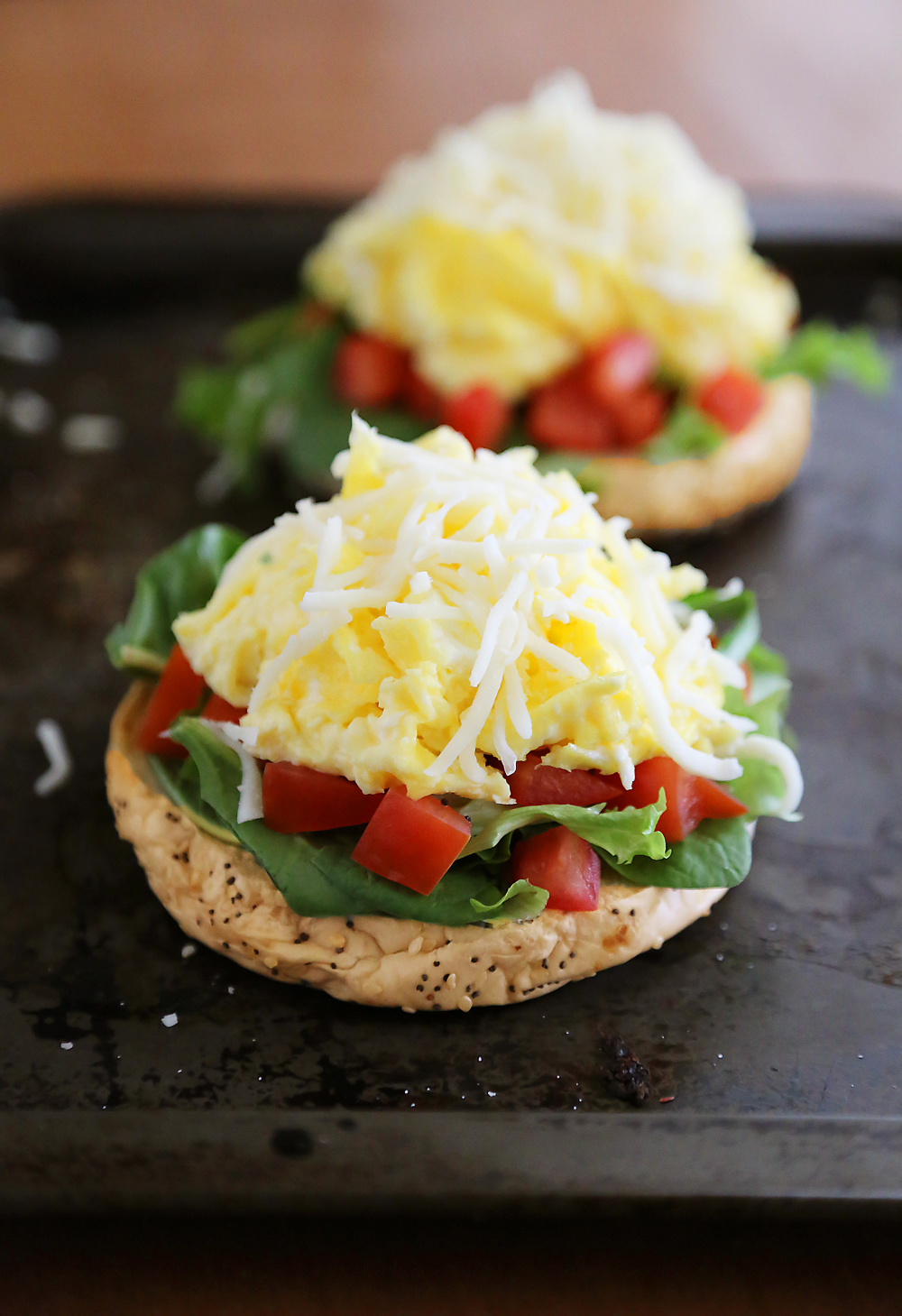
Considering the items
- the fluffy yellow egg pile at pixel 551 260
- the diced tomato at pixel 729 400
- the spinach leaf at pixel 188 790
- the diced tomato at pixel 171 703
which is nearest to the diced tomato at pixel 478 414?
the fluffy yellow egg pile at pixel 551 260

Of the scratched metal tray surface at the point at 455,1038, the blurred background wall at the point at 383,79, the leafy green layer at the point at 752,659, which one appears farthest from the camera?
the blurred background wall at the point at 383,79

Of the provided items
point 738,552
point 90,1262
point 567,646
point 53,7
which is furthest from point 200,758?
point 53,7

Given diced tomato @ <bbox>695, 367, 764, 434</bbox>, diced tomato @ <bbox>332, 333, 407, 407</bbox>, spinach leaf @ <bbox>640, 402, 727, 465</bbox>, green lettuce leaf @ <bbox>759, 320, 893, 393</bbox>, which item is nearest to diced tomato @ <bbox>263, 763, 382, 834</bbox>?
spinach leaf @ <bbox>640, 402, 727, 465</bbox>

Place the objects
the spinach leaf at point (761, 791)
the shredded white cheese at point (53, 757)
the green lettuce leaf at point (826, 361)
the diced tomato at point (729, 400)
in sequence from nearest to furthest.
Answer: the spinach leaf at point (761, 791)
the shredded white cheese at point (53, 757)
the diced tomato at point (729, 400)
the green lettuce leaf at point (826, 361)

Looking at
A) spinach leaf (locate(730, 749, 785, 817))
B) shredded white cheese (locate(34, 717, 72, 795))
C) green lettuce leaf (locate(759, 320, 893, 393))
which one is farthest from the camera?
green lettuce leaf (locate(759, 320, 893, 393))

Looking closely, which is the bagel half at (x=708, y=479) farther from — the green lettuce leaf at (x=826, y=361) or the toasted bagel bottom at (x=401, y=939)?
the toasted bagel bottom at (x=401, y=939)

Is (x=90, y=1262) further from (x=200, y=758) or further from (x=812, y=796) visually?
(x=812, y=796)

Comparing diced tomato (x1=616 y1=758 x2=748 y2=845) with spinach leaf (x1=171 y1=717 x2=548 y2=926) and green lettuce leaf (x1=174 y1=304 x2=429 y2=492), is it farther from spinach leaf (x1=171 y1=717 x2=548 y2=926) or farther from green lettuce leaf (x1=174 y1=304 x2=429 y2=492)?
green lettuce leaf (x1=174 y1=304 x2=429 y2=492)
